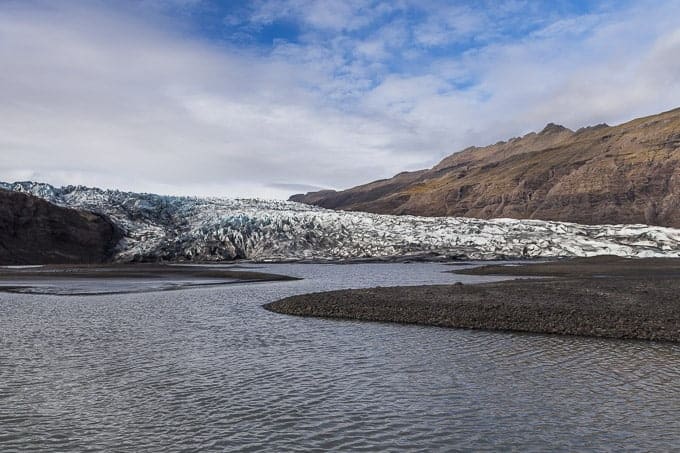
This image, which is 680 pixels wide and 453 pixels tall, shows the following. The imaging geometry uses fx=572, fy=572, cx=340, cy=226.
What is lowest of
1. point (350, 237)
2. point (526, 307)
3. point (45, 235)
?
point (526, 307)

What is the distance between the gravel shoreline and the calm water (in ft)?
3.00

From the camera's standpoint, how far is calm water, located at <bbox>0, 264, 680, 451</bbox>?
724 centimetres

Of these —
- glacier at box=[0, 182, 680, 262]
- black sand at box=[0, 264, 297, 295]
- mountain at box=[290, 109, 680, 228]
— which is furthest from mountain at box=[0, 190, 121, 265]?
mountain at box=[290, 109, 680, 228]

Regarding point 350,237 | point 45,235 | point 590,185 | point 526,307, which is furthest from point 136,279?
point 590,185

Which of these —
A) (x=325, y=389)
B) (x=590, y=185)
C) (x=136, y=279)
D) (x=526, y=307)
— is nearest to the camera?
(x=325, y=389)

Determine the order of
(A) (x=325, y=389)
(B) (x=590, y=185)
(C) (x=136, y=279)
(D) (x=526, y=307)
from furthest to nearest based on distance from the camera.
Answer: (B) (x=590, y=185) < (C) (x=136, y=279) < (D) (x=526, y=307) < (A) (x=325, y=389)

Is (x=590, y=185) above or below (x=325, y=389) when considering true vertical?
above

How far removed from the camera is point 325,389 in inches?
373

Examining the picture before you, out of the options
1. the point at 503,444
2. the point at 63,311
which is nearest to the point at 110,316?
the point at 63,311

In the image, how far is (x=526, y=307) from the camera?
54.8 ft

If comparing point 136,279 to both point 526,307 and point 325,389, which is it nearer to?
point 526,307

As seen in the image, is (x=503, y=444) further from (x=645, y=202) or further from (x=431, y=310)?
(x=645, y=202)

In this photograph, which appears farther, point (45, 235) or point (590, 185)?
point (590, 185)

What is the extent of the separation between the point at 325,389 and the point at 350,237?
46389 millimetres
